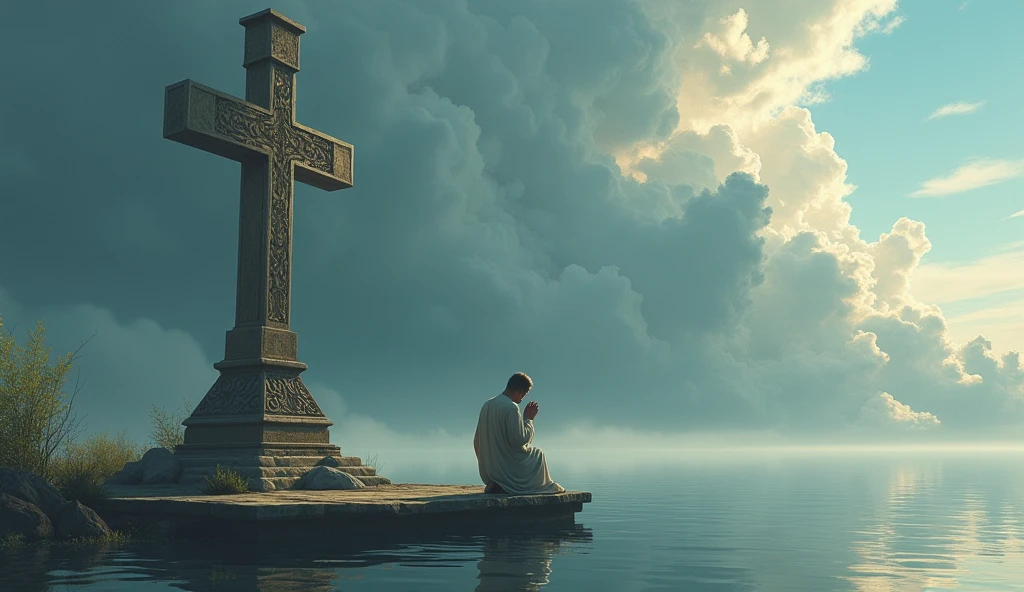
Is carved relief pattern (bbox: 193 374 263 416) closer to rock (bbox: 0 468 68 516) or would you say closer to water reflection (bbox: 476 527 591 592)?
rock (bbox: 0 468 68 516)

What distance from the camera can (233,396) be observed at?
15.0 metres

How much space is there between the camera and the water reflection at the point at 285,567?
7.91m

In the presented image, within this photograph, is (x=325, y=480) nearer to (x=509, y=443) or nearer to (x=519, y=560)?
(x=509, y=443)

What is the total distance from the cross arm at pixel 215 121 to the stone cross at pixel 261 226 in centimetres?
2

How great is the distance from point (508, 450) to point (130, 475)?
19.7 ft

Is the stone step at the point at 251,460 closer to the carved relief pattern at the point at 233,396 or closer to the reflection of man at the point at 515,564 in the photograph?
the carved relief pattern at the point at 233,396

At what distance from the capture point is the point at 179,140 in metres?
14.8

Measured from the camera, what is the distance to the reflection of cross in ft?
48.3

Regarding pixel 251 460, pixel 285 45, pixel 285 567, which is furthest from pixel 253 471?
pixel 285 45

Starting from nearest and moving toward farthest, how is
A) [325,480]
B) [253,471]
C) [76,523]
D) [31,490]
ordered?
[76,523], [31,490], [253,471], [325,480]

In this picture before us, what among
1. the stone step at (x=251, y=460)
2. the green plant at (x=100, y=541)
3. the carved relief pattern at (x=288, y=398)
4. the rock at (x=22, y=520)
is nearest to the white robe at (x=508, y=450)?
the stone step at (x=251, y=460)

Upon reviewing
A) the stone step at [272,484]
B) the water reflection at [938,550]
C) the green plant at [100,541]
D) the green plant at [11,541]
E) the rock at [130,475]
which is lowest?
the water reflection at [938,550]

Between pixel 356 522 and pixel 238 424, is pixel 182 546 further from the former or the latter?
pixel 238 424

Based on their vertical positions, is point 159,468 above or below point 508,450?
below
